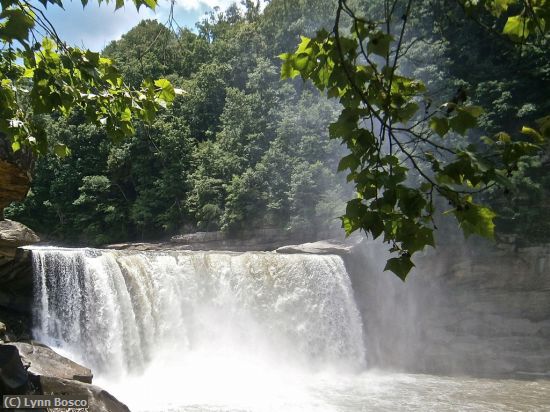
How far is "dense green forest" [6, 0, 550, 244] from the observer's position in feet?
51.9

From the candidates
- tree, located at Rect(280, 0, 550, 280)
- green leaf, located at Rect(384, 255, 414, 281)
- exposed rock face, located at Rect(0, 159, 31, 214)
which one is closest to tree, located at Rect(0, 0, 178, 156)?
tree, located at Rect(280, 0, 550, 280)

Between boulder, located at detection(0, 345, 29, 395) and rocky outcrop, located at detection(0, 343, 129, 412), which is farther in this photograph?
rocky outcrop, located at detection(0, 343, 129, 412)

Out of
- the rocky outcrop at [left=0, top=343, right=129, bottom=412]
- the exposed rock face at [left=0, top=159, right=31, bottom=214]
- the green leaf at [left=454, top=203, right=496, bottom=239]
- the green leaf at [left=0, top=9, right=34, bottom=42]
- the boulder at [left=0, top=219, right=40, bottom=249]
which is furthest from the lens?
the boulder at [left=0, top=219, right=40, bottom=249]

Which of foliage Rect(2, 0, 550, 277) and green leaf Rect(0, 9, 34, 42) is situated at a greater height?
foliage Rect(2, 0, 550, 277)

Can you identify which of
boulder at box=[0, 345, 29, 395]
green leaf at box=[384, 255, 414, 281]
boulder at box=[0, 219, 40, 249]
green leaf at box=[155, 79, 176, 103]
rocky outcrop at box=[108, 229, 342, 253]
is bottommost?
boulder at box=[0, 345, 29, 395]

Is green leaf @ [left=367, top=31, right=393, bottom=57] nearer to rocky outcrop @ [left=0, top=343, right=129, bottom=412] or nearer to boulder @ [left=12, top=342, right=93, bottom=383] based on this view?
rocky outcrop @ [left=0, top=343, right=129, bottom=412]

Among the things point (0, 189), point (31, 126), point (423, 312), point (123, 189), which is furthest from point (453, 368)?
point (123, 189)

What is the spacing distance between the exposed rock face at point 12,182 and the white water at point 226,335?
3.41m

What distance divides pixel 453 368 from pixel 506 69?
30.7 ft

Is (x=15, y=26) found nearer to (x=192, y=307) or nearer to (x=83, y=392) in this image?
(x=83, y=392)

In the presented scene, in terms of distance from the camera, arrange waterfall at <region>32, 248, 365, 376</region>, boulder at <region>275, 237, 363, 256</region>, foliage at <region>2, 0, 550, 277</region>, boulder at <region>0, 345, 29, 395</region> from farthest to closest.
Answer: boulder at <region>275, 237, 363, 256</region>
foliage at <region>2, 0, 550, 277</region>
waterfall at <region>32, 248, 365, 376</region>
boulder at <region>0, 345, 29, 395</region>

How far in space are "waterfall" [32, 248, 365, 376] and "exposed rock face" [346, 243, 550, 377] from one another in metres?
1.08

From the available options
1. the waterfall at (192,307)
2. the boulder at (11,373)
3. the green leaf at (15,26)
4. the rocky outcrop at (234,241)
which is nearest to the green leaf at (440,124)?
the green leaf at (15,26)

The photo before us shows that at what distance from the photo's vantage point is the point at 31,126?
3084mm
